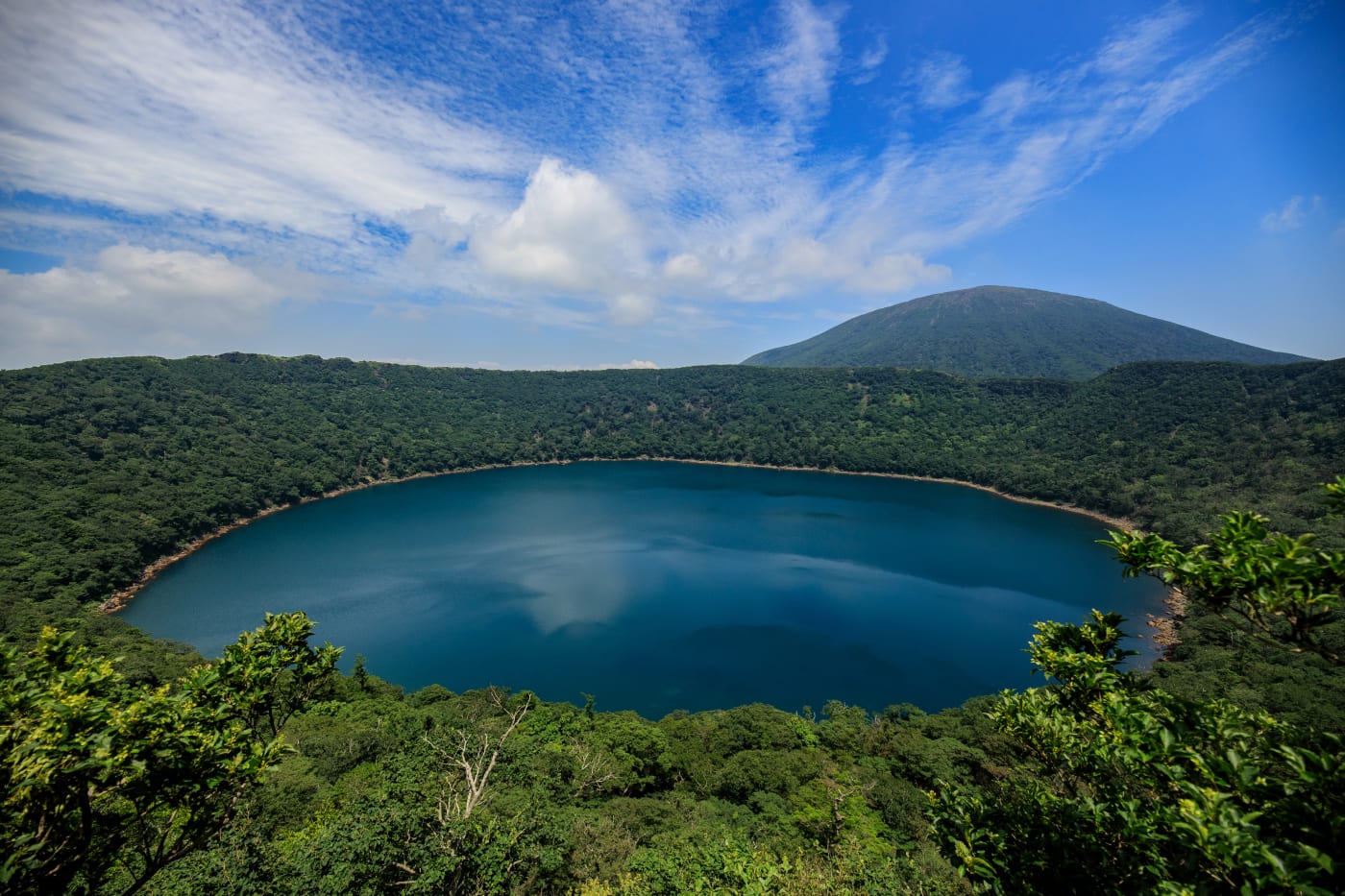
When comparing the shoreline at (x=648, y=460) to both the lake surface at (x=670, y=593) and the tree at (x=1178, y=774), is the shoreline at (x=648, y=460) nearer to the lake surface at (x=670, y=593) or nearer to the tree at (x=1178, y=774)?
the lake surface at (x=670, y=593)

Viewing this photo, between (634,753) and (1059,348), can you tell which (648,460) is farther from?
(1059,348)

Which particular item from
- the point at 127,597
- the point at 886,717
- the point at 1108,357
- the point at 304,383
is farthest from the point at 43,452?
the point at 1108,357

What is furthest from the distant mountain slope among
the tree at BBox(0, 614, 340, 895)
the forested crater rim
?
the tree at BBox(0, 614, 340, 895)

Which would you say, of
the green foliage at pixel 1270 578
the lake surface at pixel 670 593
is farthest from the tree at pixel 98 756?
the lake surface at pixel 670 593

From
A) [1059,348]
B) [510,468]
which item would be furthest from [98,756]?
[1059,348]

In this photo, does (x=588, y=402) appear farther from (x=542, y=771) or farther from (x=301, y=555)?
(x=542, y=771)

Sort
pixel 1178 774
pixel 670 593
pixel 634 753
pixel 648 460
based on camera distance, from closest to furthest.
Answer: pixel 1178 774 → pixel 634 753 → pixel 670 593 → pixel 648 460

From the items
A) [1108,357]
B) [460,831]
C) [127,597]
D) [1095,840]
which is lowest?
[127,597]
